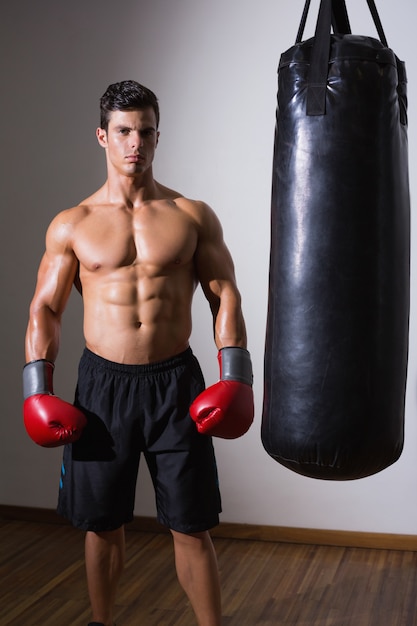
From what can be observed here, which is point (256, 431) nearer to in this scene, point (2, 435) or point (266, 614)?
point (266, 614)

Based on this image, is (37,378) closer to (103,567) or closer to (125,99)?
(103,567)

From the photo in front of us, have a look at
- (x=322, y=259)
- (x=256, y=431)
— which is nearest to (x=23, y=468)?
(x=256, y=431)

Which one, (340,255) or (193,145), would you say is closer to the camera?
(340,255)

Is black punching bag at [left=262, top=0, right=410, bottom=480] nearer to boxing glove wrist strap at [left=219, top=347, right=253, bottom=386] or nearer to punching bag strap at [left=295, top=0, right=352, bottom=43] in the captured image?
punching bag strap at [left=295, top=0, right=352, bottom=43]

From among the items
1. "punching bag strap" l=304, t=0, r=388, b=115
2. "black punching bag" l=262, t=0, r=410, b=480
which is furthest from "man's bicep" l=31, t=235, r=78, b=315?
"punching bag strap" l=304, t=0, r=388, b=115

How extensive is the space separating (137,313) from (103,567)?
75 centimetres

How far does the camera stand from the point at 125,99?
2221 millimetres

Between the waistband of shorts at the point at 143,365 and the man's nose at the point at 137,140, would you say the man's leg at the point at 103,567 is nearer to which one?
the waistband of shorts at the point at 143,365

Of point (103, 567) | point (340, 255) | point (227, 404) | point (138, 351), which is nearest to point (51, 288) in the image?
point (138, 351)

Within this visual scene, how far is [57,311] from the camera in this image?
2.40 meters

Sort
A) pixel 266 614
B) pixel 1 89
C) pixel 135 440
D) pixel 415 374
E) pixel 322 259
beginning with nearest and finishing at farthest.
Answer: pixel 322 259 → pixel 135 440 → pixel 266 614 → pixel 415 374 → pixel 1 89

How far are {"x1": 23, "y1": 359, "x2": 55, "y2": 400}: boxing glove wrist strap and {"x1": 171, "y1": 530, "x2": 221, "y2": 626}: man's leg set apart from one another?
0.54 meters

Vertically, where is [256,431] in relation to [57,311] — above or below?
below

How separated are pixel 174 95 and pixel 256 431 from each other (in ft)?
4.38
